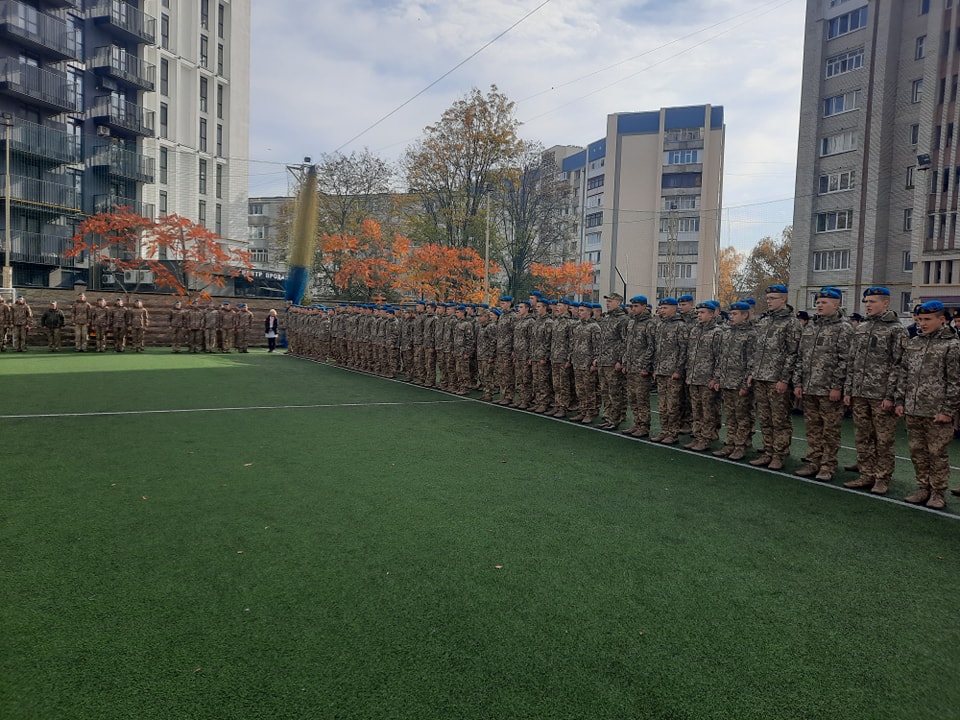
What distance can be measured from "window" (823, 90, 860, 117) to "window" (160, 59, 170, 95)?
39.4 metres

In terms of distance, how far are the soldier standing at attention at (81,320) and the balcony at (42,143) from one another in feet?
34.9

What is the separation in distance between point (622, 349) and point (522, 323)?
8.41ft

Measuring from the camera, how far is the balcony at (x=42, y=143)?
29.3 m

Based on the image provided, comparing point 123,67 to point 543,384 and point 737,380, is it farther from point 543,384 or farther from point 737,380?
point 737,380

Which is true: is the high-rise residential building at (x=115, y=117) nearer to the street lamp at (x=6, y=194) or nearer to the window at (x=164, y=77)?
the window at (x=164, y=77)

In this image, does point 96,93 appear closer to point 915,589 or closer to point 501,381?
point 501,381

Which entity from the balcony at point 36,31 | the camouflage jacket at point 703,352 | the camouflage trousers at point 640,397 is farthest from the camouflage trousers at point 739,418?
the balcony at point 36,31

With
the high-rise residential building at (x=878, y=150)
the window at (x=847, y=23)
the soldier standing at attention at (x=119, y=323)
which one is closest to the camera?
the soldier standing at attention at (x=119, y=323)

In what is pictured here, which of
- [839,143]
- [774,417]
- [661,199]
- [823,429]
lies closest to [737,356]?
[774,417]

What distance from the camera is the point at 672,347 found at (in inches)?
373

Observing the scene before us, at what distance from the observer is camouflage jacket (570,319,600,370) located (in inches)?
431

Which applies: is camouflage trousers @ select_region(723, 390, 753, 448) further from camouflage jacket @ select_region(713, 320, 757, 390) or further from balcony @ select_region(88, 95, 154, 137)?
balcony @ select_region(88, 95, 154, 137)

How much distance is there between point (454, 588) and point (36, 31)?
3633 cm

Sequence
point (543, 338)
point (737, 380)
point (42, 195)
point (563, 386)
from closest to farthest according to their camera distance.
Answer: point (737, 380) → point (563, 386) → point (543, 338) → point (42, 195)
